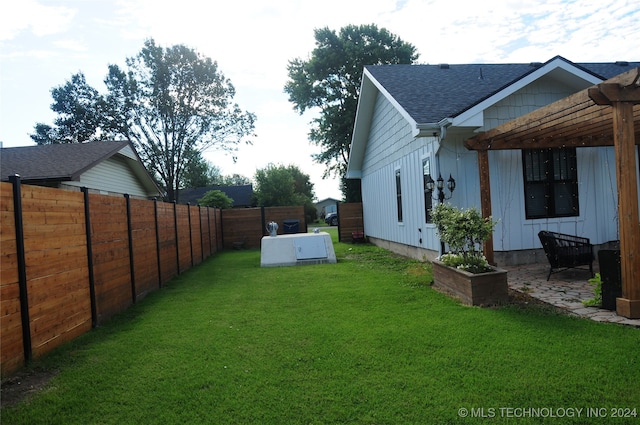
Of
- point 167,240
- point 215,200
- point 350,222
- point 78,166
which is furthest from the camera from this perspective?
point 215,200

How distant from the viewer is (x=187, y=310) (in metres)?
5.72

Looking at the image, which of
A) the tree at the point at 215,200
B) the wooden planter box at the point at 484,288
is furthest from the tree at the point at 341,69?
the wooden planter box at the point at 484,288

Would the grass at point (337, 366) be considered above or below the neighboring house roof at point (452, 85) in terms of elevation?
below

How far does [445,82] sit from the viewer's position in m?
10.5

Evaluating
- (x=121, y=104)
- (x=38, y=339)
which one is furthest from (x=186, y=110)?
(x=38, y=339)

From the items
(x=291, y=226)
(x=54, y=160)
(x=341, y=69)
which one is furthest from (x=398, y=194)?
(x=341, y=69)

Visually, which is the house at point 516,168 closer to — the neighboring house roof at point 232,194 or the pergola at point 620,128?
the pergola at point 620,128

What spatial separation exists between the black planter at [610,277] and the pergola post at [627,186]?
177 millimetres

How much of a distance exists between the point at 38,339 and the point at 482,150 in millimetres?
7300

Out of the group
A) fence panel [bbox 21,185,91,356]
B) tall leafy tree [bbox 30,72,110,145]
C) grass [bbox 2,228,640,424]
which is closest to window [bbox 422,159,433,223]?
grass [bbox 2,228,640,424]

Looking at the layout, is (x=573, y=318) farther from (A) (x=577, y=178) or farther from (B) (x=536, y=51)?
(B) (x=536, y=51)

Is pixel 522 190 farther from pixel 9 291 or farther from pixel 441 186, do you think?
pixel 9 291

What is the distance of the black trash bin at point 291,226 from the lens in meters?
17.3

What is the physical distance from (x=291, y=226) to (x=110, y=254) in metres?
11.9
